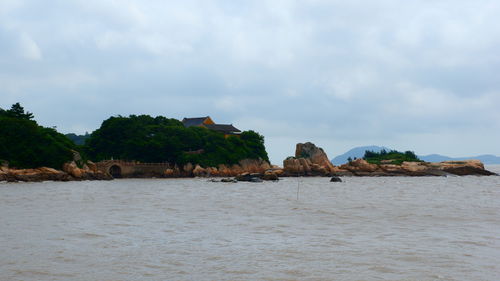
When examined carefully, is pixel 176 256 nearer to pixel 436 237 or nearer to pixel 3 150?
pixel 436 237

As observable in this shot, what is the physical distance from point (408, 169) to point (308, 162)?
1912 cm

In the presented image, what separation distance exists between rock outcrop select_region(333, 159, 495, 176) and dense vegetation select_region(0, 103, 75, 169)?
49463mm

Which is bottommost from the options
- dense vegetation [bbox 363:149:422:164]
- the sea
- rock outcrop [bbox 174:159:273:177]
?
the sea

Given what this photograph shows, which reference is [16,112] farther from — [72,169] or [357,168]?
[357,168]

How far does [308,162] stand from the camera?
9438 cm

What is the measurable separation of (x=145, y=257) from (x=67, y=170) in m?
Answer: 62.5

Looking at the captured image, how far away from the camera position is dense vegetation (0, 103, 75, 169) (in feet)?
220

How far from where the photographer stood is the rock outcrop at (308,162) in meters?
91.0

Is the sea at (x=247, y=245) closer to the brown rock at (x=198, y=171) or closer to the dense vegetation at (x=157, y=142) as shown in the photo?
the dense vegetation at (x=157, y=142)

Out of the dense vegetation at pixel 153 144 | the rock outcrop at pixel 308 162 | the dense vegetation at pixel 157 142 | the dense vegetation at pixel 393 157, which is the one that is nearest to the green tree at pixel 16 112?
the dense vegetation at pixel 157 142

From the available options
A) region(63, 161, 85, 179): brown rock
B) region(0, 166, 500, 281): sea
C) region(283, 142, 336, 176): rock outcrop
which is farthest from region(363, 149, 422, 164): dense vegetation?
region(0, 166, 500, 281): sea

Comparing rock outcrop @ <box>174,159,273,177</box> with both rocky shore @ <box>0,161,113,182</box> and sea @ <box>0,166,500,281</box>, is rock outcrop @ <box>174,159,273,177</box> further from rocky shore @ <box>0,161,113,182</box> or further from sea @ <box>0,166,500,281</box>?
sea @ <box>0,166,500,281</box>

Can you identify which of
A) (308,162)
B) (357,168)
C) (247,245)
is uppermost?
(308,162)

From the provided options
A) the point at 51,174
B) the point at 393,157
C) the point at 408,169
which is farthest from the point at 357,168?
the point at 51,174
